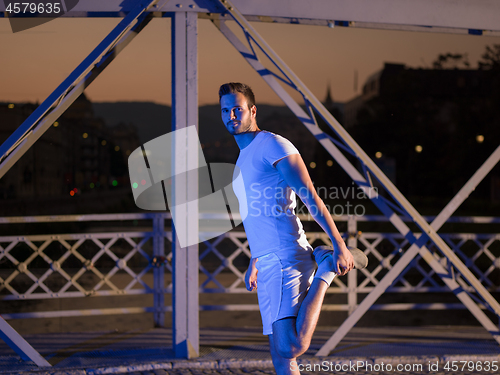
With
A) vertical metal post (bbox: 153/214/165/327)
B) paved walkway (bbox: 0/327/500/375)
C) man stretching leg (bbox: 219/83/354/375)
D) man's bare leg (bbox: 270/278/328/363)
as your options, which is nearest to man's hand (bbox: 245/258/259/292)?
man stretching leg (bbox: 219/83/354/375)

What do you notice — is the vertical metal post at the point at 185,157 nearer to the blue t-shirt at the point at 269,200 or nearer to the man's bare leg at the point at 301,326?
the blue t-shirt at the point at 269,200

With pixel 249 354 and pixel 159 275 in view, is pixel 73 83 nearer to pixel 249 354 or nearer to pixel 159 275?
pixel 159 275

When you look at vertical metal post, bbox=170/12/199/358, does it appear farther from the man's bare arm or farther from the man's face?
the man's bare arm

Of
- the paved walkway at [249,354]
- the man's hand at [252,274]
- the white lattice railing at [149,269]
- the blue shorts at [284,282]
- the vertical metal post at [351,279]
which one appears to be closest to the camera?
the blue shorts at [284,282]

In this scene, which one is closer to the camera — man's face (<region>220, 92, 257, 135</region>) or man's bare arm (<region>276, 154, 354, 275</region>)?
man's bare arm (<region>276, 154, 354, 275</region>)

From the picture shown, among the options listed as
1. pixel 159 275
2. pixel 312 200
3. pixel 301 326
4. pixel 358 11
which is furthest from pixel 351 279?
pixel 312 200

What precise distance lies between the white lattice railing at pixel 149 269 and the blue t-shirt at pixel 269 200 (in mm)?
2687

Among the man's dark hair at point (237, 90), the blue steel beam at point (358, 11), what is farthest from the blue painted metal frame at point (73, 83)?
the man's dark hair at point (237, 90)

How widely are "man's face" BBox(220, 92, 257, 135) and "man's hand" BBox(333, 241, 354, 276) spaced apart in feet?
2.88

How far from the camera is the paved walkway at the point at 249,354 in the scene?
4.35 m

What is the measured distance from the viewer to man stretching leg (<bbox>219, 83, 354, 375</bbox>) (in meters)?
2.44

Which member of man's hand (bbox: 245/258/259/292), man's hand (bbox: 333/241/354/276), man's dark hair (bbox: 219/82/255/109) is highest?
man's dark hair (bbox: 219/82/255/109)

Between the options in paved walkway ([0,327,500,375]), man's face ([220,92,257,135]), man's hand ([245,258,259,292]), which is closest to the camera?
man's face ([220,92,257,135])

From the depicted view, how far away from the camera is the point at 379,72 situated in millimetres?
92438
